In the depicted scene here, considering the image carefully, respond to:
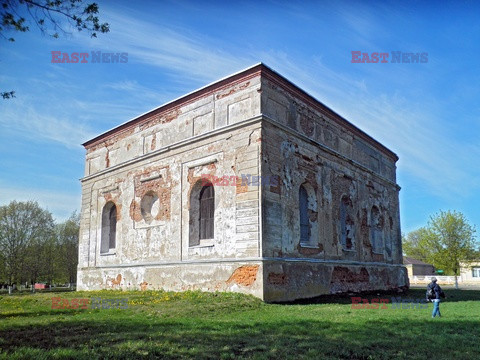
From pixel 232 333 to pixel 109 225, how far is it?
15.1 m

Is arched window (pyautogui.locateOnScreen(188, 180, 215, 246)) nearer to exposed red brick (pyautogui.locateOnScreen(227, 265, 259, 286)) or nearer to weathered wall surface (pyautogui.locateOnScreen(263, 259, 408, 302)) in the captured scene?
exposed red brick (pyautogui.locateOnScreen(227, 265, 259, 286))

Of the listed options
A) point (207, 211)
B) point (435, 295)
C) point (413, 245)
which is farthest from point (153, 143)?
point (413, 245)

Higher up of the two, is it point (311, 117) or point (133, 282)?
point (311, 117)

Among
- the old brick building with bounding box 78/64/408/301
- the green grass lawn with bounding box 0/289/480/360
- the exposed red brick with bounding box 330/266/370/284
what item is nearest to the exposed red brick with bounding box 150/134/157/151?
the old brick building with bounding box 78/64/408/301

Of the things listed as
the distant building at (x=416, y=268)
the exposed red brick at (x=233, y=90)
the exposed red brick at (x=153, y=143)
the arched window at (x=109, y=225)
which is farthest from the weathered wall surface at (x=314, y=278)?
the distant building at (x=416, y=268)

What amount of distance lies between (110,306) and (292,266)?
20.7ft

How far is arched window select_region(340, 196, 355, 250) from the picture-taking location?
19.7m

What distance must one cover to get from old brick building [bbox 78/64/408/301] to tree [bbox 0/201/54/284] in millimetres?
19095

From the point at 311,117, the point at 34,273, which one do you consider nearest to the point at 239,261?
the point at 311,117

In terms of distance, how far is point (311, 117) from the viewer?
58.1 feet

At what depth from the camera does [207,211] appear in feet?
53.4

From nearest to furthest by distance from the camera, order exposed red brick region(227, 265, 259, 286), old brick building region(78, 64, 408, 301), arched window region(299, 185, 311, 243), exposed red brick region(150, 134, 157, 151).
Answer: exposed red brick region(227, 265, 259, 286), old brick building region(78, 64, 408, 301), arched window region(299, 185, 311, 243), exposed red brick region(150, 134, 157, 151)

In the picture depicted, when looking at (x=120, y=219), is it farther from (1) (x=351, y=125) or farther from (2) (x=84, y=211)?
(1) (x=351, y=125)

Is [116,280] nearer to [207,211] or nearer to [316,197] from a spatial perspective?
[207,211]
